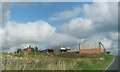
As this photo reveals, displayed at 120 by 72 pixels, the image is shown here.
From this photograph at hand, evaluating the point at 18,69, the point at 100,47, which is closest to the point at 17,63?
the point at 18,69

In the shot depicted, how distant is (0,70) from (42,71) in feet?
11.4

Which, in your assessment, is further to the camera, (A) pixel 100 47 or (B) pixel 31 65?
(A) pixel 100 47

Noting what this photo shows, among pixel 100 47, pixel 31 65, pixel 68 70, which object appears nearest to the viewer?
pixel 31 65

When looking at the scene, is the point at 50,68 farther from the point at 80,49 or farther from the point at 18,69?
the point at 80,49

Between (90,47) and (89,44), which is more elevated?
(89,44)

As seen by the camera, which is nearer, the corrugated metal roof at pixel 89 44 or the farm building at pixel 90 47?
the farm building at pixel 90 47

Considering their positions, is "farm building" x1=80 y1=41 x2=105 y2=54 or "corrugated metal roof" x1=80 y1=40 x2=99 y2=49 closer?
"farm building" x1=80 y1=41 x2=105 y2=54

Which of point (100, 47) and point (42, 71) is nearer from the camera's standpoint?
point (42, 71)

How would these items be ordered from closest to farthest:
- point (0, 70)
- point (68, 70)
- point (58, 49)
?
point (0, 70) < point (68, 70) < point (58, 49)

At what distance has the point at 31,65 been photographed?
69.9ft

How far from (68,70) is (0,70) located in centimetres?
766

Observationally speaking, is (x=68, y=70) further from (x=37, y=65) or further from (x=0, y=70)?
(x=0, y=70)

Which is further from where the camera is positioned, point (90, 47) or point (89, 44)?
point (89, 44)

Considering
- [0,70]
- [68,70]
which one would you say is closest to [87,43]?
[68,70]
